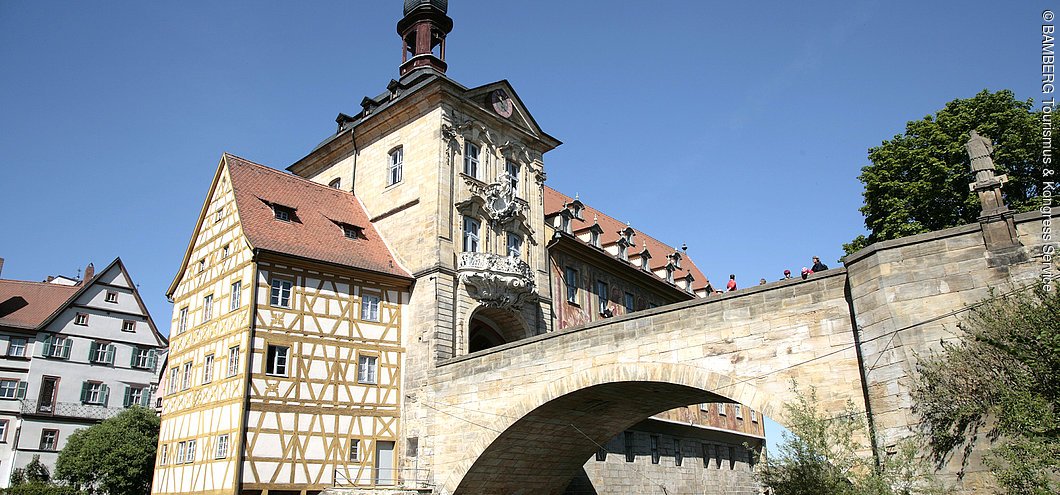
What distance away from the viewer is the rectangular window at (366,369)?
25.5 meters

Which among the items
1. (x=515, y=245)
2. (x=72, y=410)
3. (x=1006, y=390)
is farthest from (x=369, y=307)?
(x=72, y=410)

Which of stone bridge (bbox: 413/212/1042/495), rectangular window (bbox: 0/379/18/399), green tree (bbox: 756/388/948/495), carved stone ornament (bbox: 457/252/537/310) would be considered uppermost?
carved stone ornament (bbox: 457/252/537/310)

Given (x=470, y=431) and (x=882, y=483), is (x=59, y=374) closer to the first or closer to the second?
(x=470, y=431)

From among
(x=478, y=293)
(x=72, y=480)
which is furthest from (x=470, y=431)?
(x=72, y=480)

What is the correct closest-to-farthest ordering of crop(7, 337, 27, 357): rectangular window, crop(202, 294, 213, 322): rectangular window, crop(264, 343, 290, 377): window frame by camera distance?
crop(264, 343, 290, 377): window frame → crop(202, 294, 213, 322): rectangular window → crop(7, 337, 27, 357): rectangular window

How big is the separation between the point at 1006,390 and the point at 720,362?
644 centimetres

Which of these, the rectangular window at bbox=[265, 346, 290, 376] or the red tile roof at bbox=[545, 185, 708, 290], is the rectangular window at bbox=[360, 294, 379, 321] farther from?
the red tile roof at bbox=[545, 185, 708, 290]

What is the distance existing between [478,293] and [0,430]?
26.0 m

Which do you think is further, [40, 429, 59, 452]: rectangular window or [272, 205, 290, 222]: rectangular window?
[40, 429, 59, 452]: rectangular window

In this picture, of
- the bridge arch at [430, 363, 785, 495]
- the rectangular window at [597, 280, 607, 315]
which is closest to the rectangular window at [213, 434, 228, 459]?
the bridge arch at [430, 363, 785, 495]

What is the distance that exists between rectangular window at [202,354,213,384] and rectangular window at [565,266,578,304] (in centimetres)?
1436

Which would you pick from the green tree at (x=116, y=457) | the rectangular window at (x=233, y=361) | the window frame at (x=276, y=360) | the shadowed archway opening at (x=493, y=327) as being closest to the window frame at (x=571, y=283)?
the shadowed archway opening at (x=493, y=327)

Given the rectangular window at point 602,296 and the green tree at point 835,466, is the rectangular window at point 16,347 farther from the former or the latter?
the green tree at point 835,466

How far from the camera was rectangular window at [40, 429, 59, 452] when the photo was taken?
3828 cm
